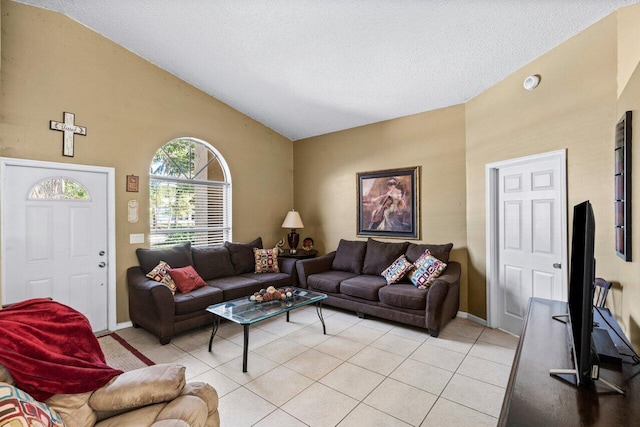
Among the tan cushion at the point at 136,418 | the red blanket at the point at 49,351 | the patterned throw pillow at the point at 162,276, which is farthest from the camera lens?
the patterned throw pillow at the point at 162,276

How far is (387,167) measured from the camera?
4.62 metres

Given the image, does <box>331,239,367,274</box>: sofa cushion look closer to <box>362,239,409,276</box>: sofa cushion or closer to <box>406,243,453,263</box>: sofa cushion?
<box>362,239,409,276</box>: sofa cushion

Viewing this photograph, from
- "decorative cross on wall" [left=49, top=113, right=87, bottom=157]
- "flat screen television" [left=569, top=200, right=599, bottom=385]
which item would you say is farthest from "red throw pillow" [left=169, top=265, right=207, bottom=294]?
"flat screen television" [left=569, top=200, right=599, bottom=385]

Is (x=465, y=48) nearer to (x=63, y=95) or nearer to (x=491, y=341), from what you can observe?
(x=491, y=341)

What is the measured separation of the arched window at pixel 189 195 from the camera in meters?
4.09

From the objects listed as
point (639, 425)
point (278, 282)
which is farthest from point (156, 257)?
point (639, 425)

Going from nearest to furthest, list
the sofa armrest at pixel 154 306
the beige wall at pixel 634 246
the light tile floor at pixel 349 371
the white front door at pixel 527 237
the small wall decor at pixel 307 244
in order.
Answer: the beige wall at pixel 634 246 → the light tile floor at pixel 349 371 → the white front door at pixel 527 237 → the sofa armrest at pixel 154 306 → the small wall decor at pixel 307 244

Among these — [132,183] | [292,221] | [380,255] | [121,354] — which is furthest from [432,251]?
[132,183]

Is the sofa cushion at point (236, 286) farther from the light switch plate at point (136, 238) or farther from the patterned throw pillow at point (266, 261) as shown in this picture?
the light switch plate at point (136, 238)

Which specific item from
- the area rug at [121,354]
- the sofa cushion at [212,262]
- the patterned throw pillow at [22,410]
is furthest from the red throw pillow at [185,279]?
the patterned throw pillow at [22,410]

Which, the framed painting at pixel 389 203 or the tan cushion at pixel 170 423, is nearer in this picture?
the tan cushion at pixel 170 423

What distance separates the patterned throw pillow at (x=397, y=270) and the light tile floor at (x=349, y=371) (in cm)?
56

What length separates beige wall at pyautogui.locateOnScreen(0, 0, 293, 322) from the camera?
2969 mm

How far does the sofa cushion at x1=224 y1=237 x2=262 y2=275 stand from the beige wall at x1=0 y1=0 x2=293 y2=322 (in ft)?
1.07
